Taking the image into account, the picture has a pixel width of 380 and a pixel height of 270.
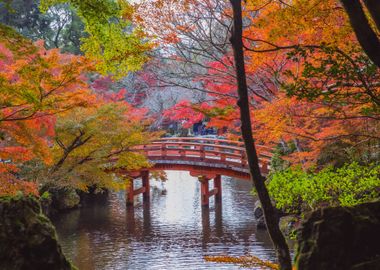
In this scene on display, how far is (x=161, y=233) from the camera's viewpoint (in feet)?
47.7

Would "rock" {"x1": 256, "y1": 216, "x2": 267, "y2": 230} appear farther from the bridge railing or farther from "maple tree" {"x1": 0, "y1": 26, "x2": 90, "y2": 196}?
"maple tree" {"x1": 0, "y1": 26, "x2": 90, "y2": 196}

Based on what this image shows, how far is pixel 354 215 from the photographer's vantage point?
4.20 metres

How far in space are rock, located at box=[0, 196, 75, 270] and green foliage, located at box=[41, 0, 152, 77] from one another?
2.84 metres

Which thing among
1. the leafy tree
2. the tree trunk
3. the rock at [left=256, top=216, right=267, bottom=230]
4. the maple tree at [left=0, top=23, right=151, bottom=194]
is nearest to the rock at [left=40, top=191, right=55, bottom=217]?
the maple tree at [left=0, top=23, right=151, bottom=194]

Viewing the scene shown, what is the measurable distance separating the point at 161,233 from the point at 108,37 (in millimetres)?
9355

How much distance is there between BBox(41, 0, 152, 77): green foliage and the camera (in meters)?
6.00

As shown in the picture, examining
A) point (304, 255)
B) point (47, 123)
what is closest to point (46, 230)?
point (304, 255)

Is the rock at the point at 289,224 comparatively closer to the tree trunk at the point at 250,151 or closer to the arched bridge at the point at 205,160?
the arched bridge at the point at 205,160

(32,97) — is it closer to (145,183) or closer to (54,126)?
(54,126)

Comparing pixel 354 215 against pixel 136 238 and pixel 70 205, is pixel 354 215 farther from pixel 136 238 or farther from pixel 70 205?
pixel 70 205

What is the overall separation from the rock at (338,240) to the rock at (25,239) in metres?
2.60

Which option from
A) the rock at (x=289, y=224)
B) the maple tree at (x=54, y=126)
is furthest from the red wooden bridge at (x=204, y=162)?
the rock at (x=289, y=224)

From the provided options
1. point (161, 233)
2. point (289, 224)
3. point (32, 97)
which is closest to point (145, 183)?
point (161, 233)

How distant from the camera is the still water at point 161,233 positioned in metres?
11.7
